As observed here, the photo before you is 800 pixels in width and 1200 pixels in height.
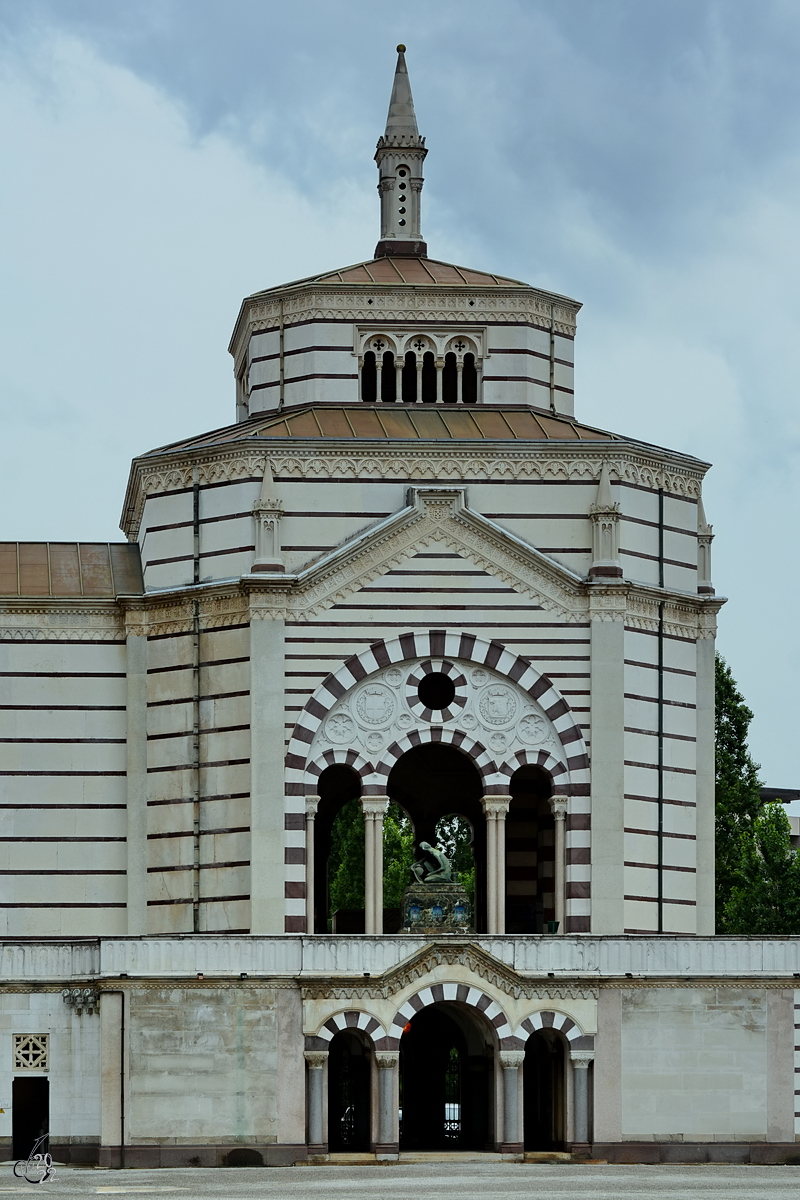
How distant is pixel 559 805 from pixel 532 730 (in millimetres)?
1659

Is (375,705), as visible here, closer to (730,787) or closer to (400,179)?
(400,179)

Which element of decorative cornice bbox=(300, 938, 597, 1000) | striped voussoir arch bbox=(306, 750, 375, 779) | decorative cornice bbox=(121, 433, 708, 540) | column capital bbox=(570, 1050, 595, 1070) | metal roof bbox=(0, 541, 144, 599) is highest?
decorative cornice bbox=(121, 433, 708, 540)

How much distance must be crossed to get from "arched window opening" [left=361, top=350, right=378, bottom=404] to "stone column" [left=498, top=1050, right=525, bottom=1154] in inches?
609

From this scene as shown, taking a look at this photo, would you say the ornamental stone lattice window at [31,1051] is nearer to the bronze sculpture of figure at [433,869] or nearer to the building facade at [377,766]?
the building facade at [377,766]

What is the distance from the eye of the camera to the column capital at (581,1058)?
47812 mm

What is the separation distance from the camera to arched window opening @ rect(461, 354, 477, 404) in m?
55.7

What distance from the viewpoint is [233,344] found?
197 ft

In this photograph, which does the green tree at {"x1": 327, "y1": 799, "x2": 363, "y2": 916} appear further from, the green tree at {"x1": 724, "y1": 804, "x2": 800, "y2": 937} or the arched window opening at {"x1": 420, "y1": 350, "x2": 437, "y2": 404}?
the arched window opening at {"x1": 420, "y1": 350, "x2": 437, "y2": 404}

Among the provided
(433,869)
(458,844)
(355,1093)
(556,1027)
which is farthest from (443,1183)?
(458,844)

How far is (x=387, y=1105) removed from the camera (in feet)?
156

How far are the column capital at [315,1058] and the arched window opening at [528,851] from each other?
852cm

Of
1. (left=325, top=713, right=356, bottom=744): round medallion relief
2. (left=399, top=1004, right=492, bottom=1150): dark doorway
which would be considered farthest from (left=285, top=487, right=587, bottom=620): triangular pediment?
(left=399, top=1004, right=492, bottom=1150): dark doorway

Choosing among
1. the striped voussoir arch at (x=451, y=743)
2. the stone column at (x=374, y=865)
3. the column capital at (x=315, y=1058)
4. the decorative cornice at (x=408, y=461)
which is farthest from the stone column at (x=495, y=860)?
the decorative cornice at (x=408, y=461)

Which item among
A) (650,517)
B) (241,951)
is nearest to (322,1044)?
(241,951)
